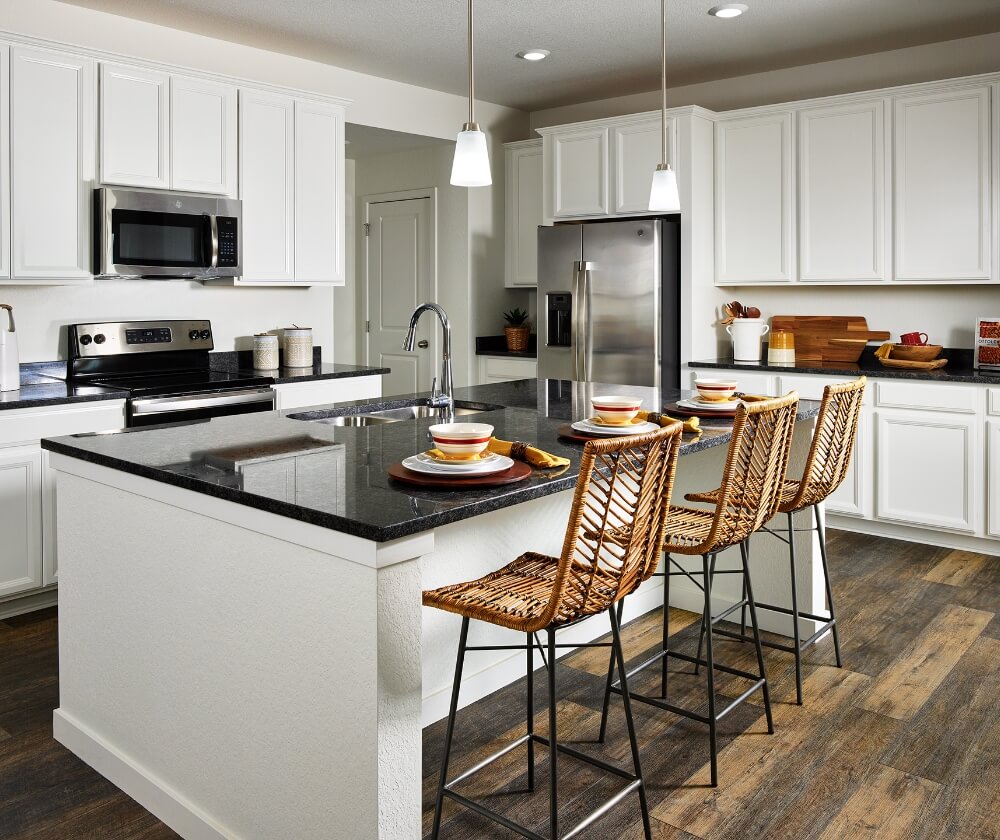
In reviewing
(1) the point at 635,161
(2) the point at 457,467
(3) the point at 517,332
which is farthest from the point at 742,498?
(3) the point at 517,332

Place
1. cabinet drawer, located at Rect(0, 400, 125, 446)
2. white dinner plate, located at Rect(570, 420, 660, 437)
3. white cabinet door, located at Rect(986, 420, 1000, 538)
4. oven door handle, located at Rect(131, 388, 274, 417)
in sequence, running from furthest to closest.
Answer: white cabinet door, located at Rect(986, 420, 1000, 538) → oven door handle, located at Rect(131, 388, 274, 417) → cabinet drawer, located at Rect(0, 400, 125, 446) → white dinner plate, located at Rect(570, 420, 660, 437)

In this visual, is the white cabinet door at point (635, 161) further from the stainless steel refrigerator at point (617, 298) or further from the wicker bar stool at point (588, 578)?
→ the wicker bar stool at point (588, 578)

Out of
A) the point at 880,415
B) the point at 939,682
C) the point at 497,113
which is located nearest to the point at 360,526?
the point at 939,682

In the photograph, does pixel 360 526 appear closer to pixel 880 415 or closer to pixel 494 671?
pixel 494 671

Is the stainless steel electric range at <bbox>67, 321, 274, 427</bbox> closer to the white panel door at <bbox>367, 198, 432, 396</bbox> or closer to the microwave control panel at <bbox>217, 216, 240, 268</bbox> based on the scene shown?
the microwave control panel at <bbox>217, 216, 240, 268</bbox>

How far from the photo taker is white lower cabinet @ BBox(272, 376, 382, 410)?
14.5 feet

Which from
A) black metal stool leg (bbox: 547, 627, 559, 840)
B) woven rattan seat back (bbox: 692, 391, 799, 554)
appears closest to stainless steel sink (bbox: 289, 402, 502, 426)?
woven rattan seat back (bbox: 692, 391, 799, 554)

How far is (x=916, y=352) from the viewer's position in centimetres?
477

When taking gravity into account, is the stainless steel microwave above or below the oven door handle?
above

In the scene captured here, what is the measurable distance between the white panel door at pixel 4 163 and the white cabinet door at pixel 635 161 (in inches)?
131

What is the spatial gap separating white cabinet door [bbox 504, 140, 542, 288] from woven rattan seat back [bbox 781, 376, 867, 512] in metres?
3.50

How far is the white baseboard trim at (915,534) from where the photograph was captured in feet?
14.7

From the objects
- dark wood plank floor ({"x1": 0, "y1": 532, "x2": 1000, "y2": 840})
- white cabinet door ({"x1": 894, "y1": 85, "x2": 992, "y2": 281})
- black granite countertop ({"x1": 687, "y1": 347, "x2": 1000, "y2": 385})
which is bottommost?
dark wood plank floor ({"x1": 0, "y1": 532, "x2": 1000, "y2": 840})

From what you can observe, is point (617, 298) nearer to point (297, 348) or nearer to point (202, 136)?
point (297, 348)
